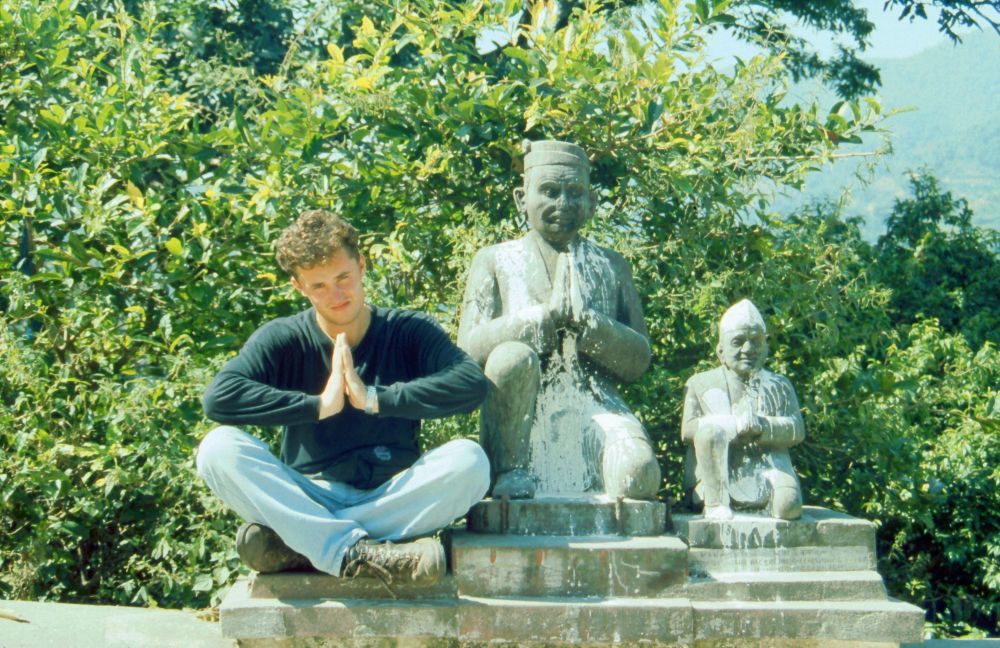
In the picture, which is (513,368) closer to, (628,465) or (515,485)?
(515,485)

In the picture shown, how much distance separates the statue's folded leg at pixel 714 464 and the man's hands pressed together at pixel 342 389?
138 cm

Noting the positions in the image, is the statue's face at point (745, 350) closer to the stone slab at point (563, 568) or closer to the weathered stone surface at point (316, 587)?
the stone slab at point (563, 568)

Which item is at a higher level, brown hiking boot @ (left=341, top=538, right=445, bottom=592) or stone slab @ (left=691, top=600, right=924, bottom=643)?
brown hiking boot @ (left=341, top=538, right=445, bottom=592)

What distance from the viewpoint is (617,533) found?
501 cm

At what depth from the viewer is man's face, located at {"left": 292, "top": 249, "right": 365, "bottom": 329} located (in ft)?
15.4

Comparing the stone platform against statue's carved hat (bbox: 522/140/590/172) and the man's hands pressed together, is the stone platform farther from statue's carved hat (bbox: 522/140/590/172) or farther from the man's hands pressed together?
statue's carved hat (bbox: 522/140/590/172)

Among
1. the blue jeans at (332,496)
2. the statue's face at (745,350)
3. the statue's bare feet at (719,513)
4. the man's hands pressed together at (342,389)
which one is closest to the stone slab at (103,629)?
the blue jeans at (332,496)

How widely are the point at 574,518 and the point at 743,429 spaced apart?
29.6 inches

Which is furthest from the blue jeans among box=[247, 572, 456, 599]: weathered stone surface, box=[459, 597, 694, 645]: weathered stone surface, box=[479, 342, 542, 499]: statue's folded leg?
box=[479, 342, 542, 499]: statue's folded leg

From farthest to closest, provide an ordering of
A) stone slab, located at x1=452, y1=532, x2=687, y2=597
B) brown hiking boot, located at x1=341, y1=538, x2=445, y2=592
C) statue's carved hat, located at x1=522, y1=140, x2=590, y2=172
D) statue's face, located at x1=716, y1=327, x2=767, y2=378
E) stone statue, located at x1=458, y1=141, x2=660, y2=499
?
statue's carved hat, located at x1=522, y1=140, x2=590, y2=172
statue's face, located at x1=716, y1=327, x2=767, y2=378
stone statue, located at x1=458, y1=141, x2=660, y2=499
stone slab, located at x1=452, y1=532, x2=687, y2=597
brown hiking boot, located at x1=341, y1=538, x2=445, y2=592

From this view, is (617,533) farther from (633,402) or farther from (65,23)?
(65,23)

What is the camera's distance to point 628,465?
5.05 meters

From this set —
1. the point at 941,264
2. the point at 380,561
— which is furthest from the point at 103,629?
the point at 941,264

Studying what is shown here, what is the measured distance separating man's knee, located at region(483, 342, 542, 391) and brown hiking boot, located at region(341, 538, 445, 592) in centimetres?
82
